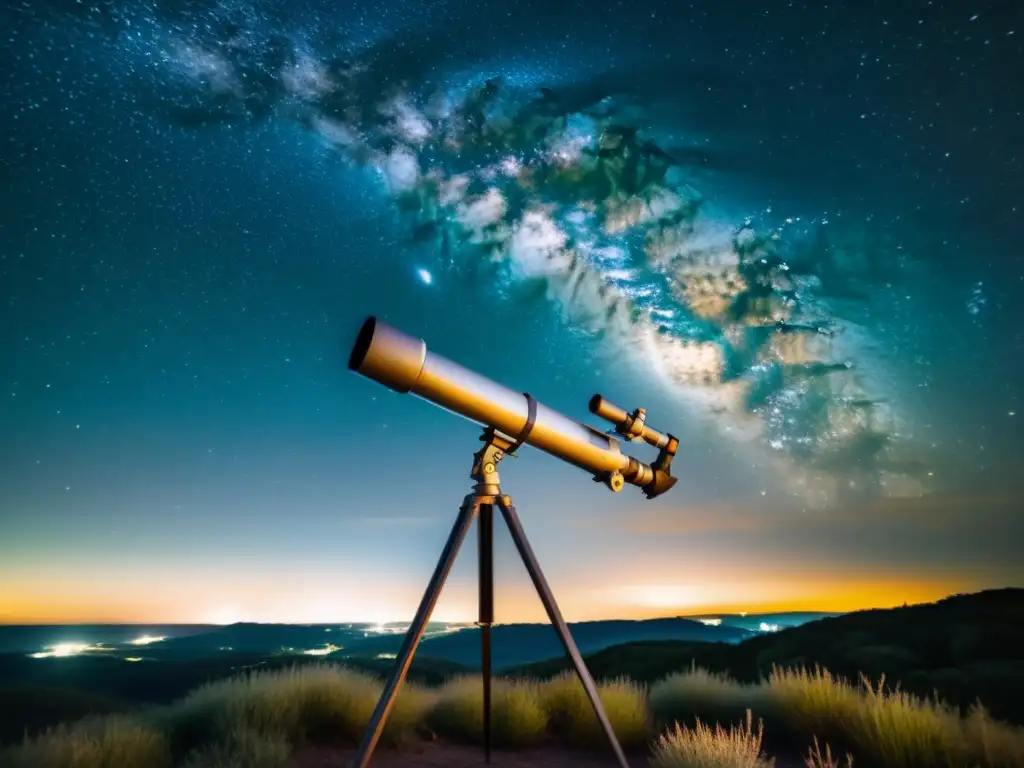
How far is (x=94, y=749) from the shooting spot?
4.69m

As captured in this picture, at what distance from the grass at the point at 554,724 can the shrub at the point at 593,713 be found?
0.01 m

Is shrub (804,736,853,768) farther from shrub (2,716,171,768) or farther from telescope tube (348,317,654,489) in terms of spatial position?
shrub (2,716,171,768)

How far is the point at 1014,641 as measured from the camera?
9305 mm

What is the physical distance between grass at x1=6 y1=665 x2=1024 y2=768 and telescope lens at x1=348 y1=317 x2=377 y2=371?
3.15 metres

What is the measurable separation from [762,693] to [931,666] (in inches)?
151

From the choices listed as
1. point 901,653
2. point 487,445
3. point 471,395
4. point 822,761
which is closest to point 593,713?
point 822,761

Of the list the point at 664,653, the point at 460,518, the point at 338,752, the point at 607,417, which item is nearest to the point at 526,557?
the point at 460,518

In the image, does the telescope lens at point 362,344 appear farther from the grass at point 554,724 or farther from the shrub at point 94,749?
the shrub at point 94,749

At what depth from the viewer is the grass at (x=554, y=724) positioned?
4.68 m

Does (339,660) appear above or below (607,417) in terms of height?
below

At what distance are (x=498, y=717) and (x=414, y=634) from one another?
3.41 metres

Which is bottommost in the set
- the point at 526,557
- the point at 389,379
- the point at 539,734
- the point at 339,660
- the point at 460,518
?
the point at 539,734

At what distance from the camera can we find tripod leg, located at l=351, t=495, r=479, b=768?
354 centimetres

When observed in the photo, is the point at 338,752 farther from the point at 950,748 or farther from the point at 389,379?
the point at 950,748
